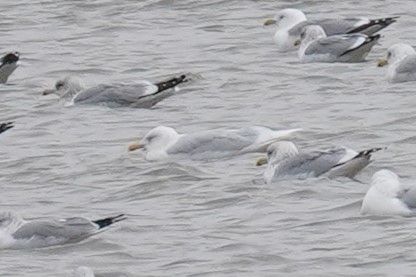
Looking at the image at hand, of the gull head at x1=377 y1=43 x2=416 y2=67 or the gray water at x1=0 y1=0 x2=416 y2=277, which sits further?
the gull head at x1=377 y1=43 x2=416 y2=67

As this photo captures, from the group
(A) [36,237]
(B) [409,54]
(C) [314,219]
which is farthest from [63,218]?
(B) [409,54]

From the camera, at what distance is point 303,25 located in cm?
2106

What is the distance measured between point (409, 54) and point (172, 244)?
603 centimetres

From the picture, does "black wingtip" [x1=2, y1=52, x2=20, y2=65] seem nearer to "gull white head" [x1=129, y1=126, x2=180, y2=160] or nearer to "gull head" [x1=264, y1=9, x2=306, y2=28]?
"gull head" [x1=264, y1=9, x2=306, y2=28]

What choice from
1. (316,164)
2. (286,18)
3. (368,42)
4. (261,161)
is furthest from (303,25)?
(316,164)

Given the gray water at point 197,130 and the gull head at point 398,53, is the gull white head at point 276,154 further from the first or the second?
the gull head at point 398,53

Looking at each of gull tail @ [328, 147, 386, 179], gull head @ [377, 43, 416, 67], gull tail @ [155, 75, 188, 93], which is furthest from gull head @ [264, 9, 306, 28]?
gull tail @ [328, 147, 386, 179]

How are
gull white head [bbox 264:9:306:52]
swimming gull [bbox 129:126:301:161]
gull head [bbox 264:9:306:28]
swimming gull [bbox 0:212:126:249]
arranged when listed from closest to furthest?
swimming gull [bbox 0:212:126:249], swimming gull [bbox 129:126:301:161], gull white head [bbox 264:9:306:52], gull head [bbox 264:9:306:28]

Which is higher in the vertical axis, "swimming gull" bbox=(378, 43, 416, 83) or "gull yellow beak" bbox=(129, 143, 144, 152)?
"gull yellow beak" bbox=(129, 143, 144, 152)

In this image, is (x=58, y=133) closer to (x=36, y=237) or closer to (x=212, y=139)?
(x=212, y=139)

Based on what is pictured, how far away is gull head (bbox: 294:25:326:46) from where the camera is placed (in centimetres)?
1995

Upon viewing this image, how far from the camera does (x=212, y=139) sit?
15688 mm

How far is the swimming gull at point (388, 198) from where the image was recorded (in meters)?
13.2

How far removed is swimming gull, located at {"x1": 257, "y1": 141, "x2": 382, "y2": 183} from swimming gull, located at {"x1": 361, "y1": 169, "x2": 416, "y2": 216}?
34.8 inches
